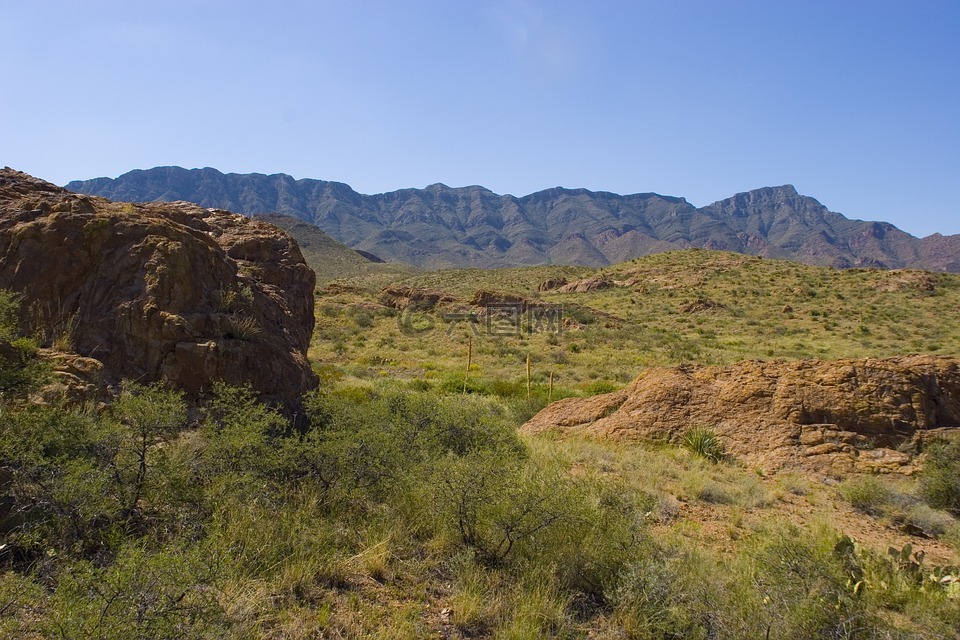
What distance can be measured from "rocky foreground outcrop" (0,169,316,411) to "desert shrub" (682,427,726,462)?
23.0ft

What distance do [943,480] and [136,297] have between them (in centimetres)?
1191


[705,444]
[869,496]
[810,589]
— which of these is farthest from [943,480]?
[810,589]

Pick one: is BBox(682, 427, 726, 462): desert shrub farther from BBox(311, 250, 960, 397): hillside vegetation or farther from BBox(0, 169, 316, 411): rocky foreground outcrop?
BBox(311, 250, 960, 397): hillside vegetation

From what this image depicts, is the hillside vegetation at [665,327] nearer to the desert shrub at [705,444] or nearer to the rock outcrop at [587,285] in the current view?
the rock outcrop at [587,285]

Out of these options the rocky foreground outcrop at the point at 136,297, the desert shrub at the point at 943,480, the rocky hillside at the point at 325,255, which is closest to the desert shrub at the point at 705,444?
the desert shrub at the point at 943,480

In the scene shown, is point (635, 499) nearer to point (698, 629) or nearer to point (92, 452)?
point (698, 629)

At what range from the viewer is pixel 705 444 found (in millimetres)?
9734

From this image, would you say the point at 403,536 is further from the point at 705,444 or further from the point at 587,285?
the point at 587,285

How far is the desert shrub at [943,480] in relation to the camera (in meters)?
A: 7.47

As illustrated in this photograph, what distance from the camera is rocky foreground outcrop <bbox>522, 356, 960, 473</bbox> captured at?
922 centimetres

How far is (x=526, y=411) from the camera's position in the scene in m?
13.9

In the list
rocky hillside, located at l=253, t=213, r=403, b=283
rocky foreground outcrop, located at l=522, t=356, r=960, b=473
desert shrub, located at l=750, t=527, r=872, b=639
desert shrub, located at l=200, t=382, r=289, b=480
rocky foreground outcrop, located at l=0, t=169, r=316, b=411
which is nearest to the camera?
desert shrub, located at l=750, t=527, r=872, b=639

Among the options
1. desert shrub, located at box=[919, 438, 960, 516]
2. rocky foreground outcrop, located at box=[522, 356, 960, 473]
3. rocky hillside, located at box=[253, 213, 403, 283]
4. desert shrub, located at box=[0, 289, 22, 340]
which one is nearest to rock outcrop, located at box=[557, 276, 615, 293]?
rocky hillside, located at box=[253, 213, 403, 283]

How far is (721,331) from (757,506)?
3086cm
